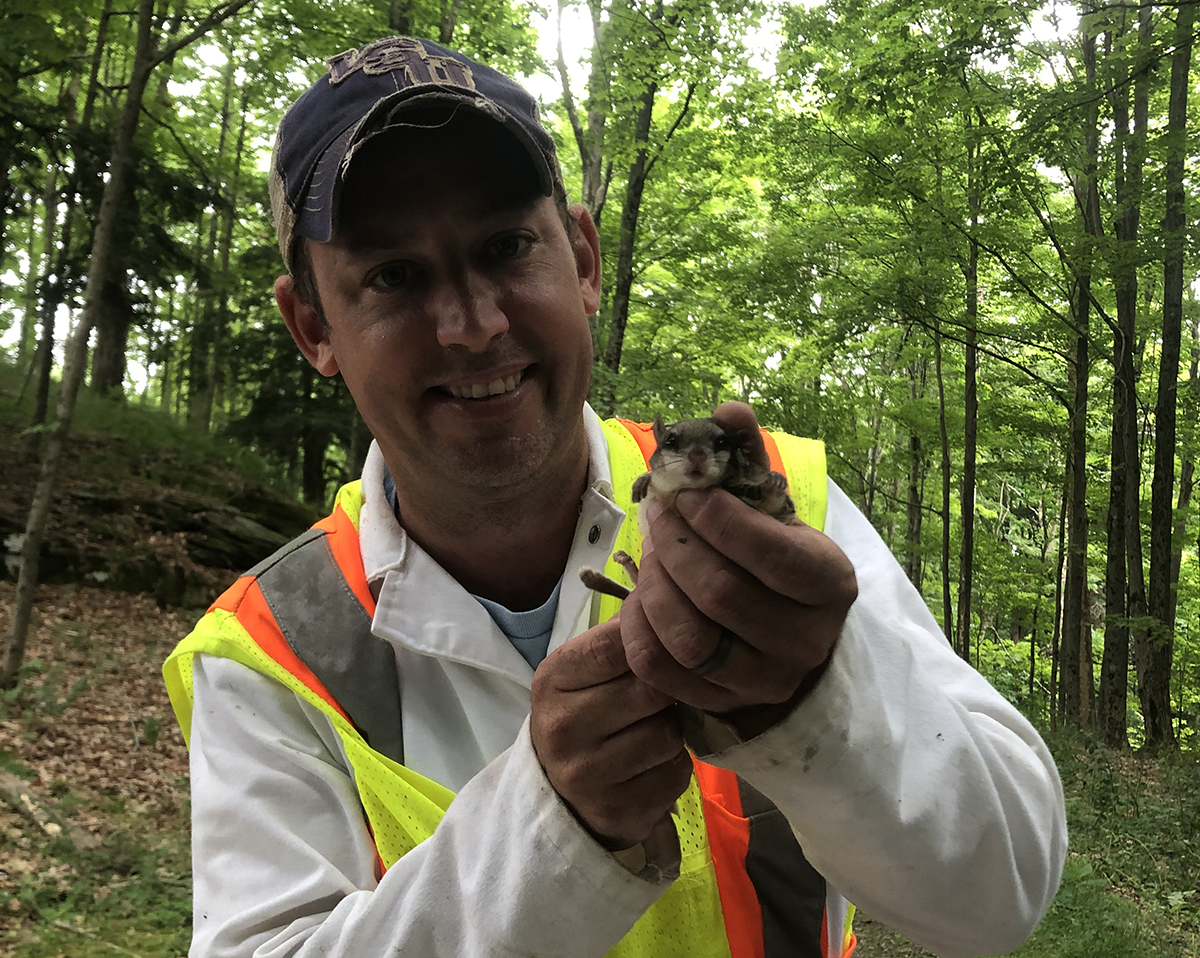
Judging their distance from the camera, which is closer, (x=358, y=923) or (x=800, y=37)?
(x=358, y=923)

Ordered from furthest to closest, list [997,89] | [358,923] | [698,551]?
[997,89]
[358,923]
[698,551]

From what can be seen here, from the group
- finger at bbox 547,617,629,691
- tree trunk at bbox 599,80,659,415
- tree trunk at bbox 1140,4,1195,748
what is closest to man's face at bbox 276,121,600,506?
finger at bbox 547,617,629,691

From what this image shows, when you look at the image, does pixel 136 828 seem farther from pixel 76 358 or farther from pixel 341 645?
pixel 341 645

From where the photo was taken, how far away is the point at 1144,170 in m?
10.6

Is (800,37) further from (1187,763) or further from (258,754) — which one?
(258,754)

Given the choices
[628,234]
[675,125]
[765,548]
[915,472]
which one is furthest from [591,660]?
[915,472]

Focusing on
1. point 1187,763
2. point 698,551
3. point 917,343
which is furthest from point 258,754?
point 917,343

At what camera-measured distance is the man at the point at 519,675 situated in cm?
135

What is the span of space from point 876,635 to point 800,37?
13114 millimetres

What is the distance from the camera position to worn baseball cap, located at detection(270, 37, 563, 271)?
6.51ft

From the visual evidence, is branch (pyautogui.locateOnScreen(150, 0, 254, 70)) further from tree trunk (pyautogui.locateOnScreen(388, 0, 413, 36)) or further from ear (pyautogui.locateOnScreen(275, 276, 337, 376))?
ear (pyautogui.locateOnScreen(275, 276, 337, 376))

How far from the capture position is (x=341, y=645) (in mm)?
1990

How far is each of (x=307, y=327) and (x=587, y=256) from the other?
97 cm

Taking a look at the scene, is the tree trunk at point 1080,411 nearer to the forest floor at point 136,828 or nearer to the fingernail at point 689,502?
the forest floor at point 136,828
